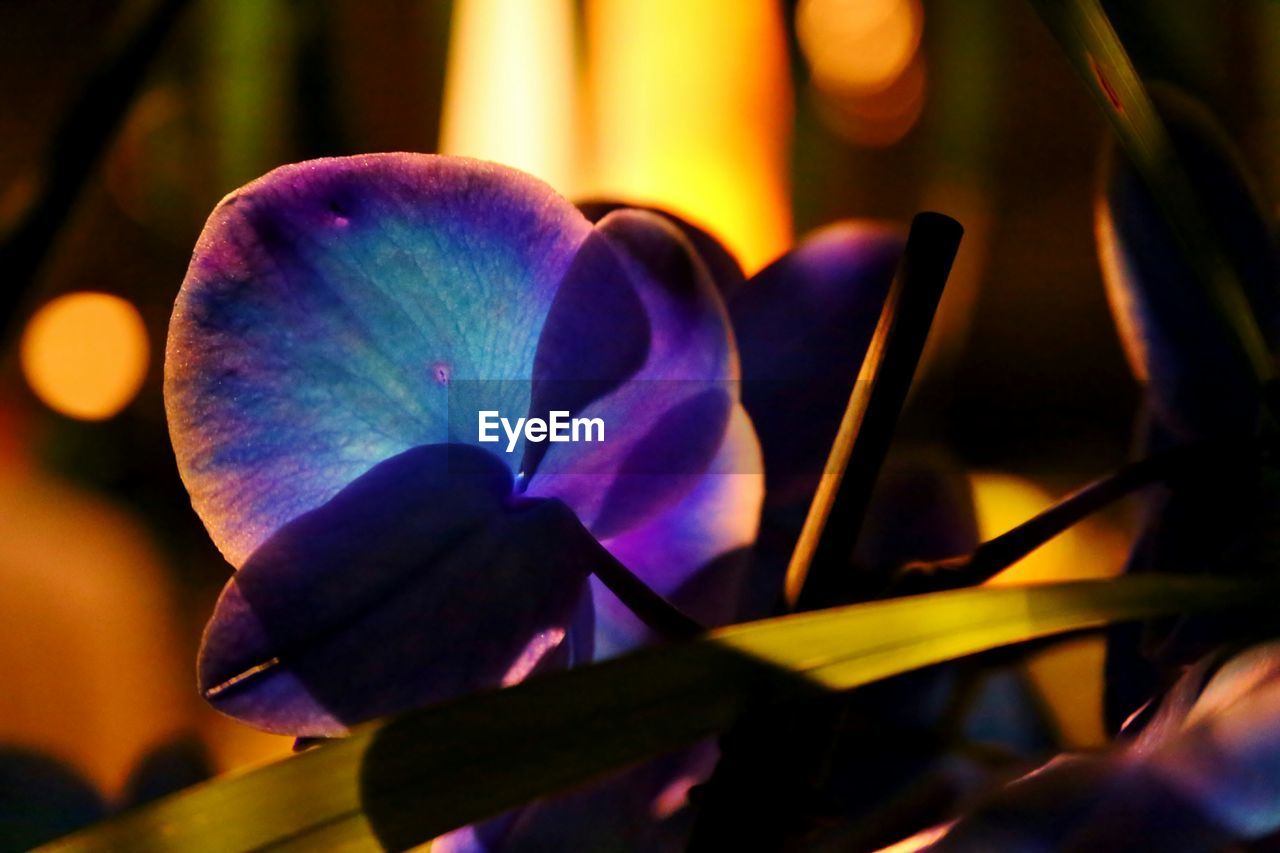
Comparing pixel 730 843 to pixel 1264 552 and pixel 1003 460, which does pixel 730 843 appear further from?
pixel 1003 460

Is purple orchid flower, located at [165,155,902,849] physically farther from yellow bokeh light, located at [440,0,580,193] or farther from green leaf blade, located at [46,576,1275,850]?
yellow bokeh light, located at [440,0,580,193]

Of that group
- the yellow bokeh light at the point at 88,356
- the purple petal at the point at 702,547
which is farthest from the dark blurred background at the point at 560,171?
the purple petal at the point at 702,547

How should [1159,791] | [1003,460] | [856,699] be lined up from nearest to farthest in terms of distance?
1. [1159,791]
2. [856,699]
3. [1003,460]

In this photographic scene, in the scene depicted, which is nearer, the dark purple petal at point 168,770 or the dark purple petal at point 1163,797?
the dark purple petal at point 1163,797

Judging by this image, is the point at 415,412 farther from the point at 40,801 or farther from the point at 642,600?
the point at 40,801

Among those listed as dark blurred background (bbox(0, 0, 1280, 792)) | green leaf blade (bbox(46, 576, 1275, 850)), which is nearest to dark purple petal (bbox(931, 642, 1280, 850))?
green leaf blade (bbox(46, 576, 1275, 850))

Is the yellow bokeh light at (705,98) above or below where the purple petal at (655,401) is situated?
above

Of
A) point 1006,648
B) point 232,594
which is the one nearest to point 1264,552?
point 1006,648

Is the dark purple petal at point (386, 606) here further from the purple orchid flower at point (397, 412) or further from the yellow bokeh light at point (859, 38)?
the yellow bokeh light at point (859, 38)
